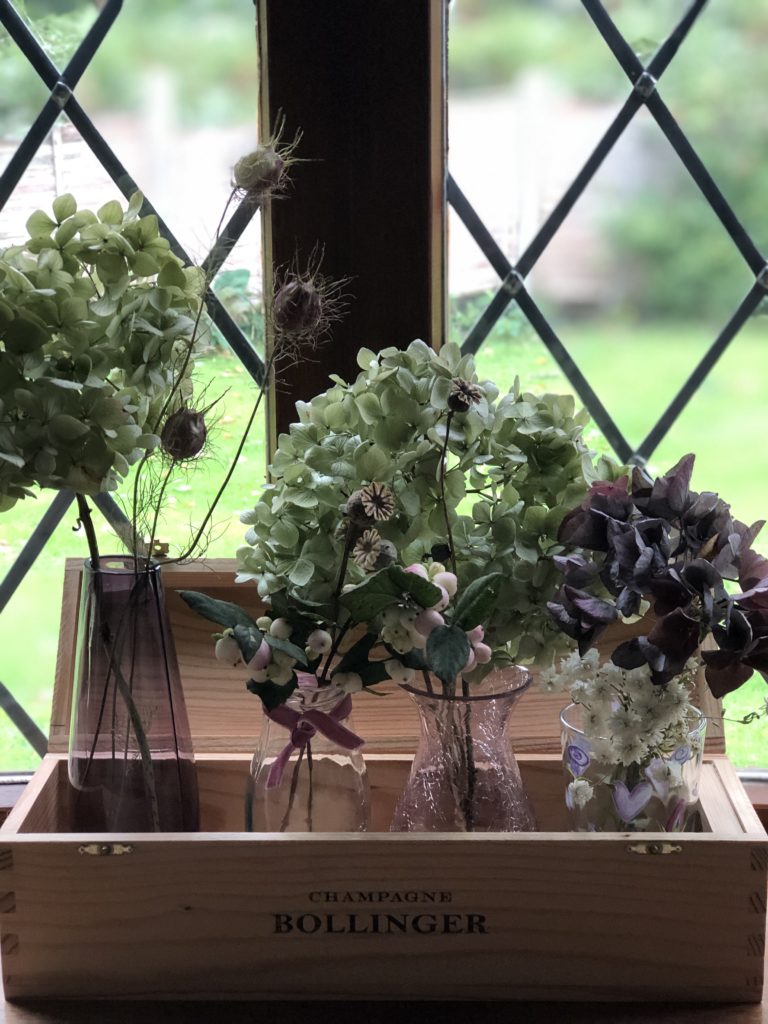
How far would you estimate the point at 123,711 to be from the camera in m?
0.87

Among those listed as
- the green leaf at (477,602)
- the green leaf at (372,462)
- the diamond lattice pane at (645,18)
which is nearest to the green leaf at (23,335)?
the green leaf at (372,462)

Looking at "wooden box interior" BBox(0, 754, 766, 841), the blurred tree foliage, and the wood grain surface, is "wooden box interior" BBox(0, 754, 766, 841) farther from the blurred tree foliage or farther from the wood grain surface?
the blurred tree foliage

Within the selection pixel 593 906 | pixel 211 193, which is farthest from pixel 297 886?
pixel 211 193

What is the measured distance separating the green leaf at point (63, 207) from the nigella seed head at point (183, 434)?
154mm

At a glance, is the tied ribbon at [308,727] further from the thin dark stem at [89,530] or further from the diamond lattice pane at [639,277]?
the diamond lattice pane at [639,277]

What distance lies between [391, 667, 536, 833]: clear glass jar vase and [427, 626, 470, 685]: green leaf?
3.6 inches

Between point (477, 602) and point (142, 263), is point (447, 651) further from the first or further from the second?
point (142, 263)

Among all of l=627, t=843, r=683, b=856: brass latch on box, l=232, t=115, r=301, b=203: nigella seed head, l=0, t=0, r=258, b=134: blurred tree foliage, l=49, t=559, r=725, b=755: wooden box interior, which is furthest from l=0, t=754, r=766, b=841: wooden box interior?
l=0, t=0, r=258, b=134: blurred tree foliage

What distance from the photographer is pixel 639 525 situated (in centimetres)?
76

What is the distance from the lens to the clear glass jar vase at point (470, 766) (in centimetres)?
85

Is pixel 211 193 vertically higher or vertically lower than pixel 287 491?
higher

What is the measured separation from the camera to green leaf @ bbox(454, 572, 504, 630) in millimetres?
778

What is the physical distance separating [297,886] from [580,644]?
0.25 meters

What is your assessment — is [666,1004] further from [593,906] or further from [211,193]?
[211,193]
